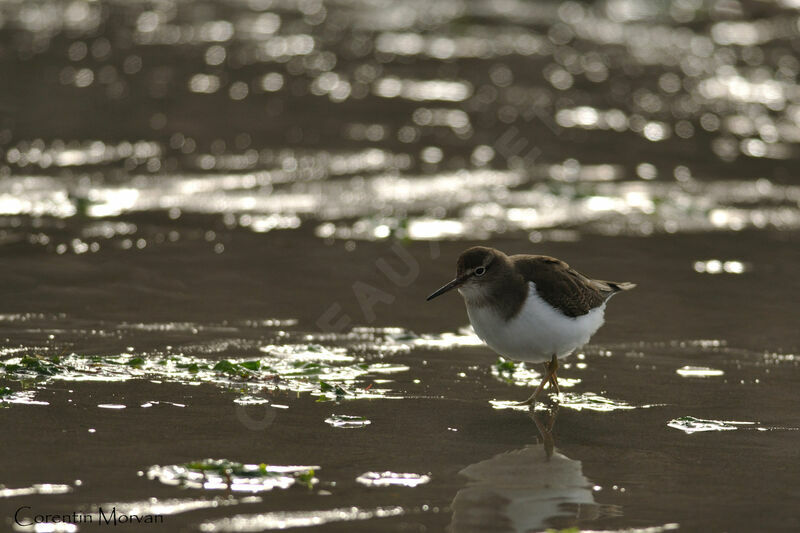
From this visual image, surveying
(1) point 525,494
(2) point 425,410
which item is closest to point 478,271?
(2) point 425,410

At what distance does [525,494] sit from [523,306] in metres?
1.87

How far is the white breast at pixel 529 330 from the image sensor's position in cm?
798

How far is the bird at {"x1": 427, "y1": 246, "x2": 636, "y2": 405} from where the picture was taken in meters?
8.00

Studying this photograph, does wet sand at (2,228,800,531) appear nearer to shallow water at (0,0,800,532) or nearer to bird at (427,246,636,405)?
shallow water at (0,0,800,532)

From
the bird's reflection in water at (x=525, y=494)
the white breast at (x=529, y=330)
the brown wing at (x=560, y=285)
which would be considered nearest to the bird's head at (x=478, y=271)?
the white breast at (x=529, y=330)

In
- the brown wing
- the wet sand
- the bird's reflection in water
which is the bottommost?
the bird's reflection in water

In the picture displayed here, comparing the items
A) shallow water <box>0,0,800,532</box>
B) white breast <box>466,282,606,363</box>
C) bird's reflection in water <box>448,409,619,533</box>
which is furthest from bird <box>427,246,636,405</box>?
bird's reflection in water <box>448,409,619,533</box>

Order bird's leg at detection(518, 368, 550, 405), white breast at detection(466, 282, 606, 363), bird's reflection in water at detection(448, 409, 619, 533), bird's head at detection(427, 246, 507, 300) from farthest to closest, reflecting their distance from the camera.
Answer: bird's leg at detection(518, 368, 550, 405), bird's head at detection(427, 246, 507, 300), white breast at detection(466, 282, 606, 363), bird's reflection in water at detection(448, 409, 619, 533)

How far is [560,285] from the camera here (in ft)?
27.2

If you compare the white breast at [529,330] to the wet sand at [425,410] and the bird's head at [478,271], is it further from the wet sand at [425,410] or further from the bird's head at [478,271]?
the wet sand at [425,410]

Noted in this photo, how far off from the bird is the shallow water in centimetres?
43

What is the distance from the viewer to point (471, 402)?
813 centimetres

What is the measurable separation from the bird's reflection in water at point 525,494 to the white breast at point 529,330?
0.90m

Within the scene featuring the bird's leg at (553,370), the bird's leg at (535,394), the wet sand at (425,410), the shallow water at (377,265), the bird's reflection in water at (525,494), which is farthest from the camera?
the bird's leg at (553,370)
